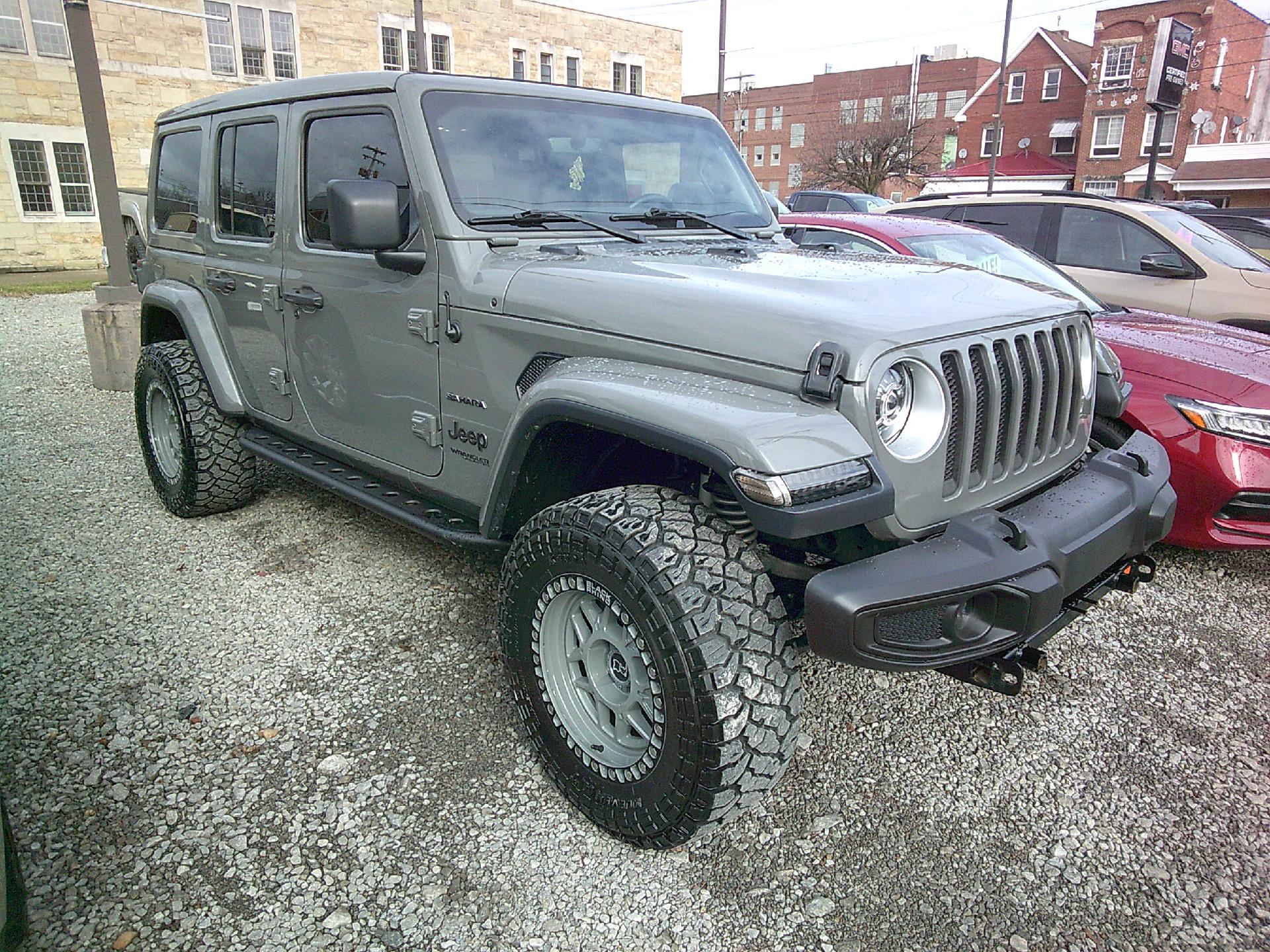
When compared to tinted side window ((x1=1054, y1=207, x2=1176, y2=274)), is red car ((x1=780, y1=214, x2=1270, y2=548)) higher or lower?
lower

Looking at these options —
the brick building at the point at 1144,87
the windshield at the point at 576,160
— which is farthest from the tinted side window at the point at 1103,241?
the brick building at the point at 1144,87

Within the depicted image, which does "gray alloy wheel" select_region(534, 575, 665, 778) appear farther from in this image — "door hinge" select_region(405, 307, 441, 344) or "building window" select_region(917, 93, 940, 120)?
"building window" select_region(917, 93, 940, 120)

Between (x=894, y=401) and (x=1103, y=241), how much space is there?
5570 mm

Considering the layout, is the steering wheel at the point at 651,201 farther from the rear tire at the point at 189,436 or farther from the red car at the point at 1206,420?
the rear tire at the point at 189,436

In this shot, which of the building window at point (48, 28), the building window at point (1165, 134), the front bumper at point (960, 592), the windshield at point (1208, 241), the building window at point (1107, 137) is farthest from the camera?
the building window at point (1107, 137)

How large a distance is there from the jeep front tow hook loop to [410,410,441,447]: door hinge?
73.5 inches

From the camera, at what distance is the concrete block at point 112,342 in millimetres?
7543

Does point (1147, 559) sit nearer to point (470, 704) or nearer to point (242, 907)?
point (470, 704)

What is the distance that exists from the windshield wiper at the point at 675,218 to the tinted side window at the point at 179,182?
2440mm

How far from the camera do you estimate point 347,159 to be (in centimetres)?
330

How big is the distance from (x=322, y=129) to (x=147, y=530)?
94.2 inches

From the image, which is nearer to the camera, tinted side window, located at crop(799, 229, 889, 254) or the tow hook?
the tow hook

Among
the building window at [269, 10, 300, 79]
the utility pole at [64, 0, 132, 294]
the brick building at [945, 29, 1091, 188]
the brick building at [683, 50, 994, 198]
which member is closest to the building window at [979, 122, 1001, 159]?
the brick building at [945, 29, 1091, 188]

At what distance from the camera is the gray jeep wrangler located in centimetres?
204
